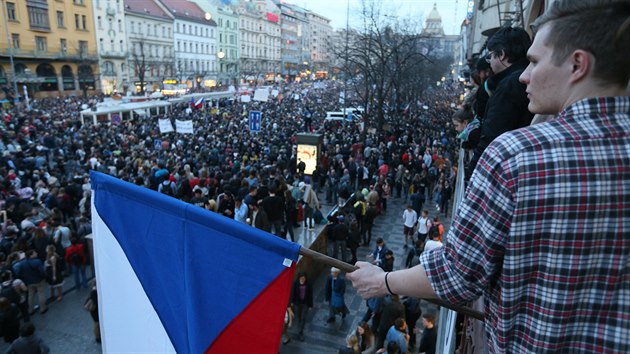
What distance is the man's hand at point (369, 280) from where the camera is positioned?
182cm

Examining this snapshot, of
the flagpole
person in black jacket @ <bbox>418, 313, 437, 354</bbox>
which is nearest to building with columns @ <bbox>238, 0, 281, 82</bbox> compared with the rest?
person in black jacket @ <bbox>418, 313, 437, 354</bbox>

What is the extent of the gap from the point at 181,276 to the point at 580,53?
246cm

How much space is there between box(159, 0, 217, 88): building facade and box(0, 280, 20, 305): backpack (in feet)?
234

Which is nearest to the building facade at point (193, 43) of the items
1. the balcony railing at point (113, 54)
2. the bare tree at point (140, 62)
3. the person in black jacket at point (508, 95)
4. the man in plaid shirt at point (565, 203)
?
the bare tree at point (140, 62)

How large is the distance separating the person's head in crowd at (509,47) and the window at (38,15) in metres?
64.5

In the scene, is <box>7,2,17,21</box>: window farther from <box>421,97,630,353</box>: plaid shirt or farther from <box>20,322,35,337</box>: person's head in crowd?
<box>421,97,630,353</box>: plaid shirt

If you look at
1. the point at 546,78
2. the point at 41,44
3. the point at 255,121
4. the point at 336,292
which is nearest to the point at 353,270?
the point at 546,78

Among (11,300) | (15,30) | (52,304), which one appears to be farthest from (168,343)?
(15,30)

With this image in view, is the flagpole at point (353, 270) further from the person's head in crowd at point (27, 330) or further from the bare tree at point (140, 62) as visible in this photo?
the bare tree at point (140, 62)

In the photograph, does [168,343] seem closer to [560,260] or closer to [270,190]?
[560,260]

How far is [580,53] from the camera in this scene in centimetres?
130

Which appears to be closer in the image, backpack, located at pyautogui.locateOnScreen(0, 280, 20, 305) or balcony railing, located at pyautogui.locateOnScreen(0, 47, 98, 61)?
backpack, located at pyautogui.locateOnScreen(0, 280, 20, 305)

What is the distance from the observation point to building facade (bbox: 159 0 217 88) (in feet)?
258

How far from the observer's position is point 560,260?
129cm
